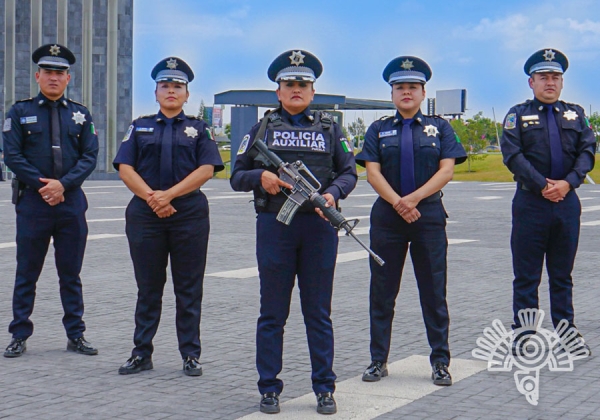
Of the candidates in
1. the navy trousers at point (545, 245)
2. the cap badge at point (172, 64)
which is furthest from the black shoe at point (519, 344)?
the cap badge at point (172, 64)

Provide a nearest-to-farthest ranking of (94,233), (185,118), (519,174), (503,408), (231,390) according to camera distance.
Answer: (503,408) < (231,390) < (185,118) < (519,174) < (94,233)

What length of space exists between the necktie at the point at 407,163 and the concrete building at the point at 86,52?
45.3 metres

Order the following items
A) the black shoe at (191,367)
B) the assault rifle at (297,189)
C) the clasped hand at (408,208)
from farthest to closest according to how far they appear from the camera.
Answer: the black shoe at (191,367) < the clasped hand at (408,208) < the assault rifle at (297,189)

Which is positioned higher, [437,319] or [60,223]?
[60,223]

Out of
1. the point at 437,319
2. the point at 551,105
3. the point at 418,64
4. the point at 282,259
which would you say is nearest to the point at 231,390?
the point at 282,259

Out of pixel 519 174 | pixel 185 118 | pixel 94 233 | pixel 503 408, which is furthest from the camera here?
pixel 94 233

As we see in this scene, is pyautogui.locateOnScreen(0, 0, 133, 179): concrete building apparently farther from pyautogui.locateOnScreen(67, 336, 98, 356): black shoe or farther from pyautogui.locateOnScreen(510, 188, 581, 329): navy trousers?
pyautogui.locateOnScreen(510, 188, 581, 329): navy trousers

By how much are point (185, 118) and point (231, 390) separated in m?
1.80

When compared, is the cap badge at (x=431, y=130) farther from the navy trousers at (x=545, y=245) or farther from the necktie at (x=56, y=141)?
the necktie at (x=56, y=141)

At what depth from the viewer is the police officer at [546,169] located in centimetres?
705

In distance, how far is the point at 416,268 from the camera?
636cm

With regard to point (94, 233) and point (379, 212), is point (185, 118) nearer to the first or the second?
point (379, 212)

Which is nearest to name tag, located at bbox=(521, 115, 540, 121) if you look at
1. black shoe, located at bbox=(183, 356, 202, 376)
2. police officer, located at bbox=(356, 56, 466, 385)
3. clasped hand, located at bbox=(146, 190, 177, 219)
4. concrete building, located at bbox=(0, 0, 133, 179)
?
police officer, located at bbox=(356, 56, 466, 385)

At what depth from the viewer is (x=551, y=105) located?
712 centimetres
